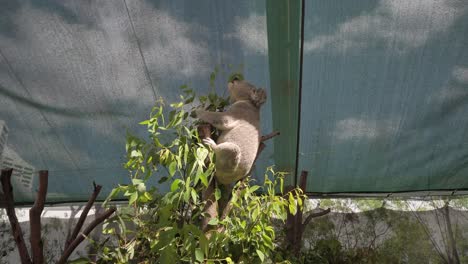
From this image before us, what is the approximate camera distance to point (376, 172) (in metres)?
3.21

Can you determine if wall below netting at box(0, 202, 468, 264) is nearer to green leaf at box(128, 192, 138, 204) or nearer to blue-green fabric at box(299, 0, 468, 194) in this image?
blue-green fabric at box(299, 0, 468, 194)

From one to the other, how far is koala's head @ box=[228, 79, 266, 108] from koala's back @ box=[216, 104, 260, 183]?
8cm

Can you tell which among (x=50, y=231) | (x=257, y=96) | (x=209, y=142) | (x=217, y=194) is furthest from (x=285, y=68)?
(x=50, y=231)

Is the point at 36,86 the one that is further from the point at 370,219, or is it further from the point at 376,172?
the point at 370,219

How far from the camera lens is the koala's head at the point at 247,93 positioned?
180cm

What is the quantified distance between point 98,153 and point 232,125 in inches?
58.3

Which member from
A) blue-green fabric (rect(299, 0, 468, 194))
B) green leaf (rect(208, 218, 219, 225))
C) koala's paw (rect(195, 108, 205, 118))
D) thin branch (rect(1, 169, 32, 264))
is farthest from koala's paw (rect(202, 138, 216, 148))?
thin branch (rect(1, 169, 32, 264))

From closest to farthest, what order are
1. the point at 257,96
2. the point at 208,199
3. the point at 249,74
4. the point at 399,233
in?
1. the point at 208,199
2. the point at 257,96
3. the point at 249,74
4. the point at 399,233

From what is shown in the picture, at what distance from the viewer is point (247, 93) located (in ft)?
5.93

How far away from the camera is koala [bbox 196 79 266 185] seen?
156 centimetres

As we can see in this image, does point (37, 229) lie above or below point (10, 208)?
below

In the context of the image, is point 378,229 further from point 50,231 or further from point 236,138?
point 50,231

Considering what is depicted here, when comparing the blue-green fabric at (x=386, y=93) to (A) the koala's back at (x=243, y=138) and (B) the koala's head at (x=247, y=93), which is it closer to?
(B) the koala's head at (x=247, y=93)

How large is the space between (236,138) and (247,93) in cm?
26
